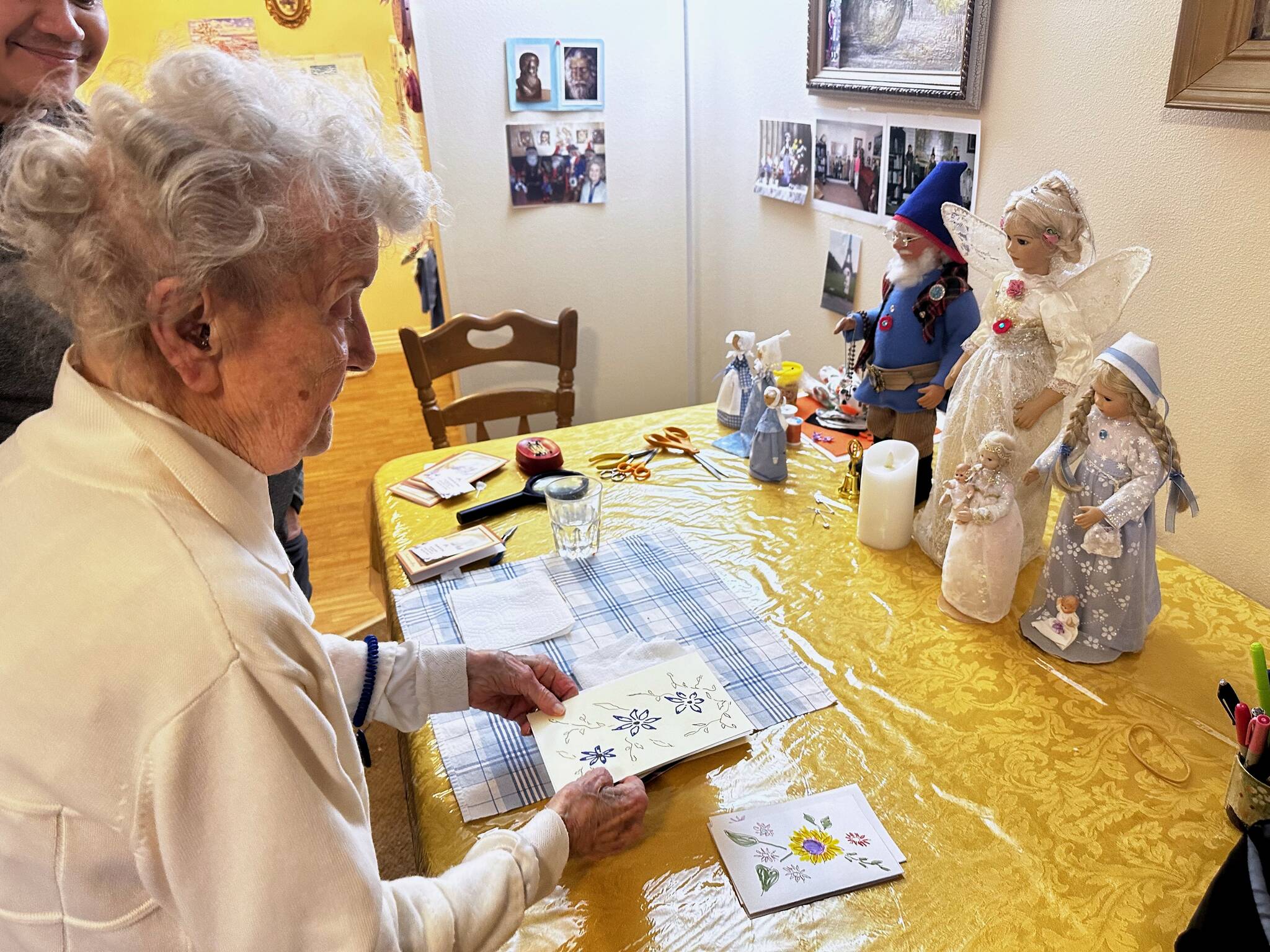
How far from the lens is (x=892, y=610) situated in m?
1.23

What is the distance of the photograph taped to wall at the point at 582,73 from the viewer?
236 centimetres

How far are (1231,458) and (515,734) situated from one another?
1.07 m

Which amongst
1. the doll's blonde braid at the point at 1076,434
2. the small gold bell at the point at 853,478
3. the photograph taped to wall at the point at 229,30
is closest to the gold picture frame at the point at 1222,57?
the doll's blonde braid at the point at 1076,434

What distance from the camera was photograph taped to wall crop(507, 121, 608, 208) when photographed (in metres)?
2.41

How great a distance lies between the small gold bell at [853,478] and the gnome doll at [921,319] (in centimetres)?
8

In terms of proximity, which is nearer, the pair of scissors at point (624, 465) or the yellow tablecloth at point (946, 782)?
the yellow tablecloth at point (946, 782)

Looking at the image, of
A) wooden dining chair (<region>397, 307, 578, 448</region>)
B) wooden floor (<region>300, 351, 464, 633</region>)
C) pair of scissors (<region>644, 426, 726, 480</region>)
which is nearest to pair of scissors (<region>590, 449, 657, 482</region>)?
pair of scissors (<region>644, 426, 726, 480</region>)

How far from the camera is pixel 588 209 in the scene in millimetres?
2541

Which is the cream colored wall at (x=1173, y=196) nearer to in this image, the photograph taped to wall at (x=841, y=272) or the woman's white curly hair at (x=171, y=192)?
the photograph taped to wall at (x=841, y=272)

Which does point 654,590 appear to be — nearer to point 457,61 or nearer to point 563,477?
point 563,477

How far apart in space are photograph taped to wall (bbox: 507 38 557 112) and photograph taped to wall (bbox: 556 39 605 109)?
0.09 ft

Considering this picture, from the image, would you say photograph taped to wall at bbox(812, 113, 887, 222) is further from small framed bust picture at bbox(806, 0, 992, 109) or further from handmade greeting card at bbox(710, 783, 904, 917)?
handmade greeting card at bbox(710, 783, 904, 917)

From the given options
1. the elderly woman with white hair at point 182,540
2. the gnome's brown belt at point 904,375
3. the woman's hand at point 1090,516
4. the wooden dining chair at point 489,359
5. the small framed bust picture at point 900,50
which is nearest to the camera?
the elderly woman with white hair at point 182,540

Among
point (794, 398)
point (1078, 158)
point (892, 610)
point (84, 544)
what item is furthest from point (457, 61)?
point (84, 544)
